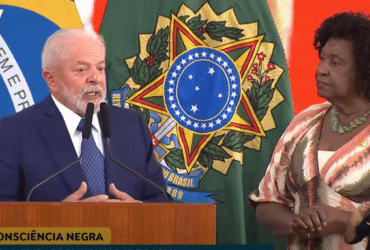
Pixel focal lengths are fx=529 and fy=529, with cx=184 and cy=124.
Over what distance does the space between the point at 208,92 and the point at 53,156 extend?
1150mm

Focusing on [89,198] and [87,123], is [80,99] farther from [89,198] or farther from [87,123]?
[89,198]

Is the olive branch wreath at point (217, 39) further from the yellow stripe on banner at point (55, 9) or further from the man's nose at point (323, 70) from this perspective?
the man's nose at point (323, 70)

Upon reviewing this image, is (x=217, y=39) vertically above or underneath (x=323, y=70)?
above

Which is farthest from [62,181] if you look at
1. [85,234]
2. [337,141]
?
[337,141]

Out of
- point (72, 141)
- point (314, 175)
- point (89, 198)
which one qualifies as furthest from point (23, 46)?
point (314, 175)

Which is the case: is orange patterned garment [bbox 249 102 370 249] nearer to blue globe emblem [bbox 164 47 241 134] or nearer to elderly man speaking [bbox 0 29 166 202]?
elderly man speaking [bbox 0 29 166 202]

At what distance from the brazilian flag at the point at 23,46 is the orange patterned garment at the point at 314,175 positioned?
4.71ft

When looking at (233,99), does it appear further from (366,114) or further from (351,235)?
(351,235)

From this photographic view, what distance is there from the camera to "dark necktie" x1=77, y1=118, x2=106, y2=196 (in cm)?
212

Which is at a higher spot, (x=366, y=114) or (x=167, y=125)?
(x=366, y=114)

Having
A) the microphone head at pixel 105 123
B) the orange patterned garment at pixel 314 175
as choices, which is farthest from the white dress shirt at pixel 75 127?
the orange patterned garment at pixel 314 175

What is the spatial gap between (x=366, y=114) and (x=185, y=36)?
1.25 metres

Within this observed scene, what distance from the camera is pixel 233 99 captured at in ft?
9.88

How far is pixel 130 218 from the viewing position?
128cm
